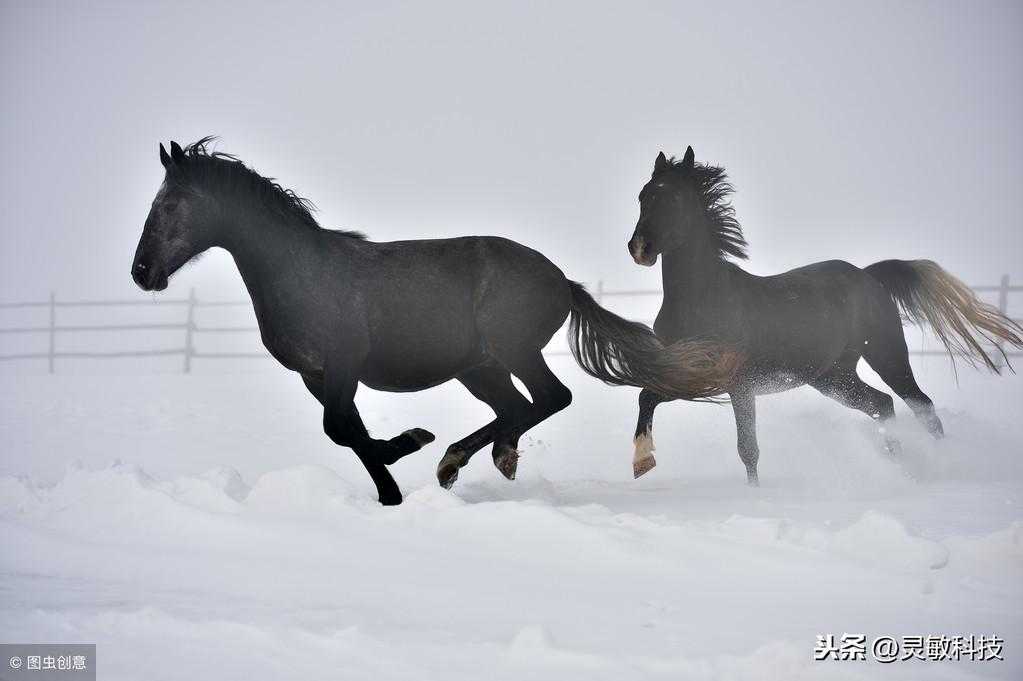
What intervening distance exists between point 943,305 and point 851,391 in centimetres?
101

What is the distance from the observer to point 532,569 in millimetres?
3213

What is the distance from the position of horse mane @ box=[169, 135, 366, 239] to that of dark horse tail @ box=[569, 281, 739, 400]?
1580 mm

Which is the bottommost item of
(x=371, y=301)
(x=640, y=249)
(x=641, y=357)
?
(x=641, y=357)

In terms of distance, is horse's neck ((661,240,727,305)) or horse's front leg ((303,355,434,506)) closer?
horse's front leg ((303,355,434,506))

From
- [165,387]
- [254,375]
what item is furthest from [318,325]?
[254,375]

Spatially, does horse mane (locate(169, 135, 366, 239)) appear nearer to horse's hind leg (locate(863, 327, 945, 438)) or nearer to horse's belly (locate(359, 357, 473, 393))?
horse's belly (locate(359, 357, 473, 393))

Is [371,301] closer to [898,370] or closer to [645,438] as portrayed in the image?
[645,438]

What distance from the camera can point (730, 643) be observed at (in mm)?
2457

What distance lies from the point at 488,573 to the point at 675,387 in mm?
1969

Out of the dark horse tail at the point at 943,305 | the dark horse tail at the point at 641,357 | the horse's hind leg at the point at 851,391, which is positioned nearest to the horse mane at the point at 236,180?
the dark horse tail at the point at 641,357

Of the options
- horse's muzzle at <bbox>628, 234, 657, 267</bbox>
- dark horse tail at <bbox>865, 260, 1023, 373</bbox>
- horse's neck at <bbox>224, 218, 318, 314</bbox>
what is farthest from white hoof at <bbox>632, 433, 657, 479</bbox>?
dark horse tail at <bbox>865, 260, 1023, 373</bbox>

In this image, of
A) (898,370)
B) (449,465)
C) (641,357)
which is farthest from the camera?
(898,370)

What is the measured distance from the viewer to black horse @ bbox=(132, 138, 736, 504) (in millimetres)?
4391

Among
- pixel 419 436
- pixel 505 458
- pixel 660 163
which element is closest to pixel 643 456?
pixel 505 458
